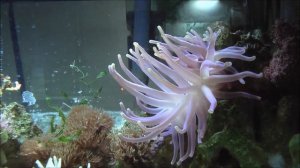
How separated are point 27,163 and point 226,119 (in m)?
1.66

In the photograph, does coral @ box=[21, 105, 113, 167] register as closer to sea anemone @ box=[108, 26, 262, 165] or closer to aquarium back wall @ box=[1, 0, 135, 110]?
aquarium back wall @ box=[1, 0, 135, 110]

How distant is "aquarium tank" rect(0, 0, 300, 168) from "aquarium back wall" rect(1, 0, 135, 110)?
0.02 meters

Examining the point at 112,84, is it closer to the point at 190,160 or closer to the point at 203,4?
the point at 203,4

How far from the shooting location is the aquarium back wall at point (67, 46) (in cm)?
316

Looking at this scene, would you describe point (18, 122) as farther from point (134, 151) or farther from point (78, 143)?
point (134, 151)

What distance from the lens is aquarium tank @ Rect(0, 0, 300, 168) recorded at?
1.63 meters

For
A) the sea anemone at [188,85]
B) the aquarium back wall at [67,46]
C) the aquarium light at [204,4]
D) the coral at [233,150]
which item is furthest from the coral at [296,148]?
the aquarium back wall at [67,46]

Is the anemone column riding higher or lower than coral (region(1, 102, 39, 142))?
higher

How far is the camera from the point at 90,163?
2.41 m

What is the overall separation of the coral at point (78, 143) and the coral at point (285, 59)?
138 cm

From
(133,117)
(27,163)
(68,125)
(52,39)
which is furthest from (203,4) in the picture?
(52,39)

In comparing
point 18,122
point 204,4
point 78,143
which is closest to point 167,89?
point 78,143

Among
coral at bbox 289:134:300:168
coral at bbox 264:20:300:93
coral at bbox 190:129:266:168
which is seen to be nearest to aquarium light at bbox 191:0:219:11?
coral at bbox 264:20:300:93

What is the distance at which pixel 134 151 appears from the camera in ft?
7.57
